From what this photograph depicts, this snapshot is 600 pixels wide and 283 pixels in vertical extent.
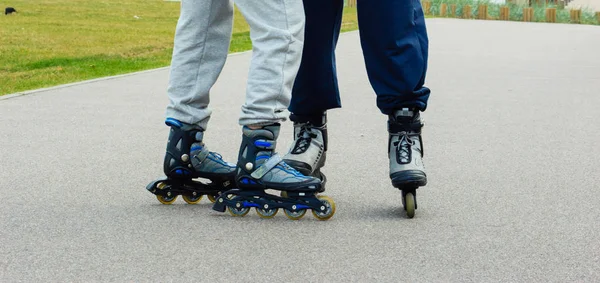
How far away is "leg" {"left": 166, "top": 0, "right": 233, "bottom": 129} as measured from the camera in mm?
3818

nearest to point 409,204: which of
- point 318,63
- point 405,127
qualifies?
point 405,127

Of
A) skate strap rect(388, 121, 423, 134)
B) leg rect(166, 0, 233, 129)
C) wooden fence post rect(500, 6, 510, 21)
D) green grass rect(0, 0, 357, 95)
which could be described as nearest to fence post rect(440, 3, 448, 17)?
wooden fence post rect(500, 6, 510, 21)

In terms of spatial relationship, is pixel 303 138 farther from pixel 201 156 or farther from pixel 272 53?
pixel 272 53

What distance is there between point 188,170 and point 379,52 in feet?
2.53

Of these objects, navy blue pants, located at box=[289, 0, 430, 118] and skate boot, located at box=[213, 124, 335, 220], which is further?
navy blue pants, located at box=[289, 0, 430, 118]

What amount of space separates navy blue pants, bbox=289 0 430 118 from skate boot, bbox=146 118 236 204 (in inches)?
17.0

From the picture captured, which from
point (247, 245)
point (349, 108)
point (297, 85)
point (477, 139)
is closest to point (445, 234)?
point (247, 245)

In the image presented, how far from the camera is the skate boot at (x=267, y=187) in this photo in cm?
360

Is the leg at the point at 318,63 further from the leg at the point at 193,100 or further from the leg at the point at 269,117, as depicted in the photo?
the leg at the point at 269,117

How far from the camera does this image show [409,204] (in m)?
3.71

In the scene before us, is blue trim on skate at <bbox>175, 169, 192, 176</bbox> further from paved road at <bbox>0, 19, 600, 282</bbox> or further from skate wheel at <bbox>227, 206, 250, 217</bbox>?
skate wheel at <bbox>227, 206, 250, 217</bbox>

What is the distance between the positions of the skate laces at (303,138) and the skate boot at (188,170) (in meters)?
0.28

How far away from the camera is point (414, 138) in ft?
12.9

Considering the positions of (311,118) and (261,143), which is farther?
(311,118)
